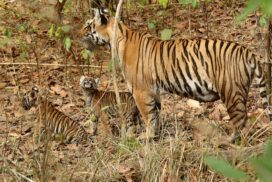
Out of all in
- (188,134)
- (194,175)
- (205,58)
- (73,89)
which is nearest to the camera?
(194,175)

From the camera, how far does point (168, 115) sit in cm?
643

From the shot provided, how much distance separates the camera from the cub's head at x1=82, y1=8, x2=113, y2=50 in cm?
640

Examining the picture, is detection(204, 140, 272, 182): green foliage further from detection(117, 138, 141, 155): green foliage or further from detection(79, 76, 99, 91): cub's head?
detection(79, 76, 99, 91): cub's head

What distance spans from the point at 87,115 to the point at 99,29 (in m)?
0.95

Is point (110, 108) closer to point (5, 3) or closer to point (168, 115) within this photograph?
point (168, 115)

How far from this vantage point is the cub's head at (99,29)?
6400 mm

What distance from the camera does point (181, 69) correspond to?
5.86 meters

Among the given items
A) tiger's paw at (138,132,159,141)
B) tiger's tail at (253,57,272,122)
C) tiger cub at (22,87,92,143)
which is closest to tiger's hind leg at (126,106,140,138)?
tiger cub at (22,87,92,143)

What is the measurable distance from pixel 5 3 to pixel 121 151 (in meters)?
5.55

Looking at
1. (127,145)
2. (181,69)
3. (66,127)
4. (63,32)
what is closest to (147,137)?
(127,145)

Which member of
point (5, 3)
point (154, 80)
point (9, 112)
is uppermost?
point (5, 3)

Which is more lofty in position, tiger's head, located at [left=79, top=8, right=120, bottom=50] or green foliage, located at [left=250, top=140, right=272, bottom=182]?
green foliage, located at [left=250, top=140, right=272, bottom=182]

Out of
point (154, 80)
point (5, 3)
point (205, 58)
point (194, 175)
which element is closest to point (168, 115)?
point (154, 80)

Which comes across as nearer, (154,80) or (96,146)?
(96,146)
